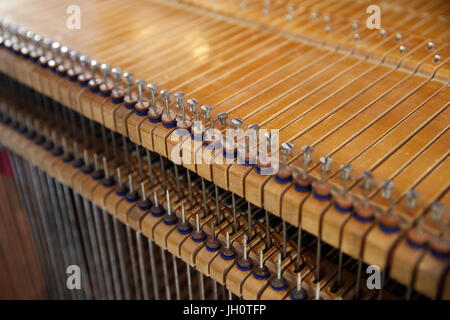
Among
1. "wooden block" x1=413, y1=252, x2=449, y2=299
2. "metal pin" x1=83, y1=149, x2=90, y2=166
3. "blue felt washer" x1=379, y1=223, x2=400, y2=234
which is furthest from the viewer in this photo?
"metal pin" x1=83, y1=149, x2=90, y2=166

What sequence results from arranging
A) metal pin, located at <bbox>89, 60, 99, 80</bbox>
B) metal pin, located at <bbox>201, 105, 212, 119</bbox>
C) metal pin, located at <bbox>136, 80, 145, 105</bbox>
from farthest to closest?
1. metal pin, located at <bbox>89, 60, 99, 80</bbox>
2. metal pin, located at <bbox>136, 80, 145, 105</bbox>
3. metal pin, located at <bbox>201, 105, 212, 119</bbox>

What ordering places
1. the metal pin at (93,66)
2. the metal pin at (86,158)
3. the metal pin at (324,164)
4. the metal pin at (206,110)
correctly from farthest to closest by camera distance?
the metal pin at (86,158)
the metal pin at (93,66)
the metal pin at (206,110)
the metal pin at (324,164)

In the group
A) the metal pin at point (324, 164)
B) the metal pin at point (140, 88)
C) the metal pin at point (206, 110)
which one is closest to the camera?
the metal pin at point (324, 164)

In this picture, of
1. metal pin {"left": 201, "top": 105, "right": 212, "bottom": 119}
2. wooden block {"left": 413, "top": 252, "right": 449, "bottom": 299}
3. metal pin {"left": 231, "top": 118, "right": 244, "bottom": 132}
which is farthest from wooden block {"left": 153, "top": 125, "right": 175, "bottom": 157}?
wooden block {"left": 413, "top": 252, "right": 449, "bottom": 299}

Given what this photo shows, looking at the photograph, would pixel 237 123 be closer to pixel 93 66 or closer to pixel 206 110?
pixel 206 110

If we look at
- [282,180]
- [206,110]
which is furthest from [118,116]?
[282,180]

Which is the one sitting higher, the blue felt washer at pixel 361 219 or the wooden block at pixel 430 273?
the blue felt washer at pixel 361 219

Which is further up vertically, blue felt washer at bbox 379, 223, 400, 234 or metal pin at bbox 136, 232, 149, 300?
blue felt washer at bbox 379, 223, 400, 234

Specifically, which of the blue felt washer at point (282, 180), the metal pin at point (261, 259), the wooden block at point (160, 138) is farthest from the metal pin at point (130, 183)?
the blue felt washer at point (282, 180)

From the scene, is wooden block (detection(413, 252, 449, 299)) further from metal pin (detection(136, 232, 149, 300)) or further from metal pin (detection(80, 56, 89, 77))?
metal pin (detection(80, 56, 89, 77))

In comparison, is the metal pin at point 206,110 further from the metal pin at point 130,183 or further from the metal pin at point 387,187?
the metal pin at point 387,187

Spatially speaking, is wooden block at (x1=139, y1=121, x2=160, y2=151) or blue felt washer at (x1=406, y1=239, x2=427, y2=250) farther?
wooden block at (x1=139, y1=121, x2=160, y2=151)

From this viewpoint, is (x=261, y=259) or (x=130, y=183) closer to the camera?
(x=261, y=259)

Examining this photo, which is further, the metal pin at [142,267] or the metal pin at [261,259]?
the metal pin at [142,267]
